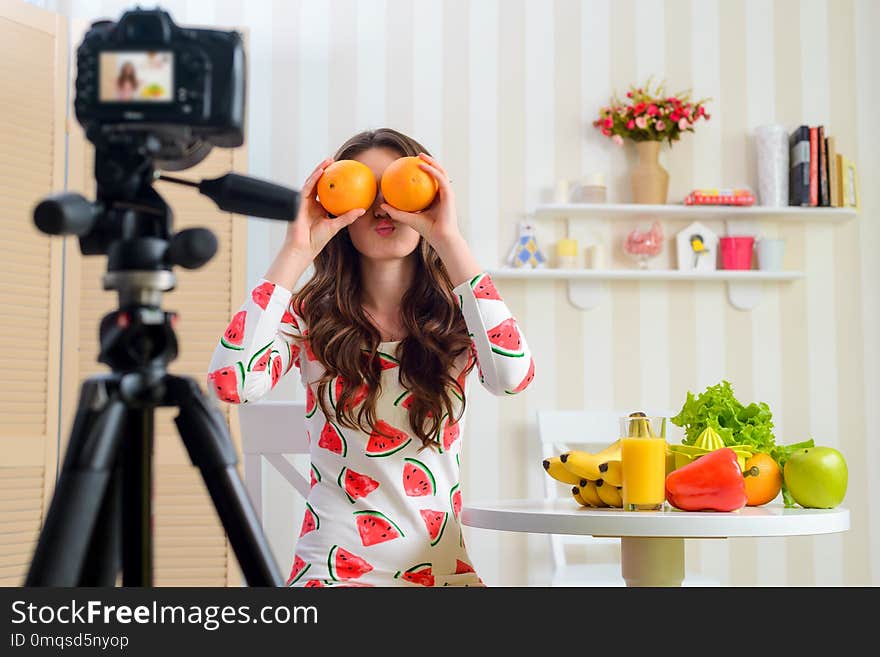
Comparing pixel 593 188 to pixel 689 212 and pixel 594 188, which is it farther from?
pixel 689 212

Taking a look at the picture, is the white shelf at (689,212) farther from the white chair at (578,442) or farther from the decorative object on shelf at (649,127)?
the white chair at (578,442)

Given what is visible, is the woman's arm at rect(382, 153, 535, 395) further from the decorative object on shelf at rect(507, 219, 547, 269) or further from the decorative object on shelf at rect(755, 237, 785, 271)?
the decorative object on shelf at rect(755, 237, 785, 271)

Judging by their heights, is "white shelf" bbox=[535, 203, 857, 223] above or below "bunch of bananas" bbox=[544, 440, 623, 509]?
above

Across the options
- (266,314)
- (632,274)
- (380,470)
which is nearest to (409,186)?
(266,314)

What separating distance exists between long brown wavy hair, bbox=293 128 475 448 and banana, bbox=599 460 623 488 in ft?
0.83

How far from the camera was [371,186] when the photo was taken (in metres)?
1.42

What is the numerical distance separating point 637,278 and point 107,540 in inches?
107

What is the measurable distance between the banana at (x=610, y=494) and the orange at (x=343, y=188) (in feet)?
1.86

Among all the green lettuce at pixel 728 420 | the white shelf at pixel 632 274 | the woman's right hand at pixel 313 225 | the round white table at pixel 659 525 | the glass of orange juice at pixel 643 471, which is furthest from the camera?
the white shelf at pixel 632 274

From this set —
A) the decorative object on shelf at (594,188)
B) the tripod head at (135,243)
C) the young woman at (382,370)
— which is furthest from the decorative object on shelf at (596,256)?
the tripod head at (135,243)

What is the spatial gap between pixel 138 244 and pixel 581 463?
0.95m

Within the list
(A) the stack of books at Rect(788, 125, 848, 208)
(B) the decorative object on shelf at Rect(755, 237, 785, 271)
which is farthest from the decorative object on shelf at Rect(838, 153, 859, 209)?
(B) the decorative object on shelf at Rect(755, 237, 785, 271)

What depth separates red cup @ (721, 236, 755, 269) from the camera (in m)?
3.15

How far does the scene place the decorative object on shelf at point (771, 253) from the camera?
3.14 m
